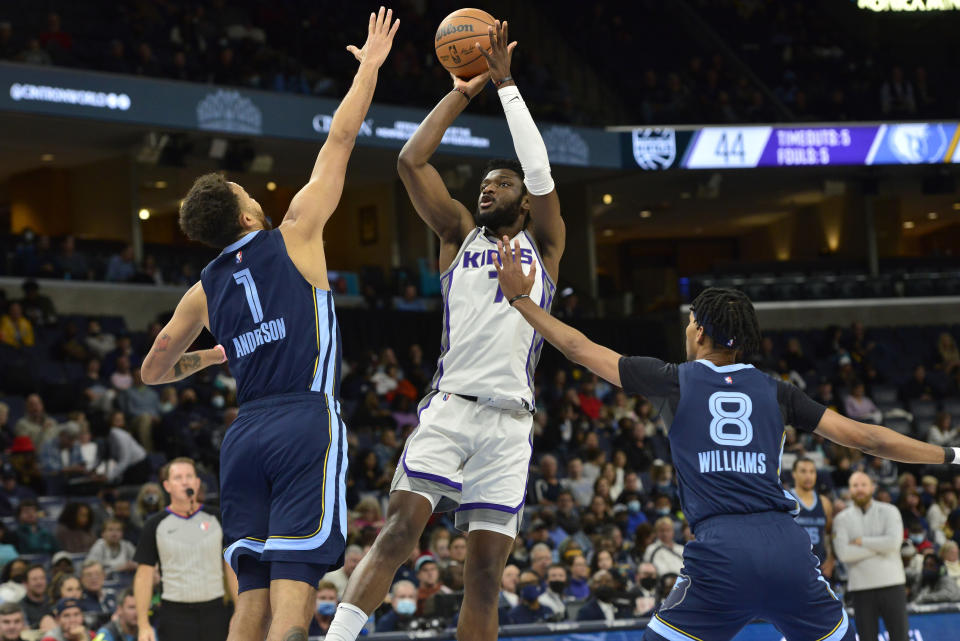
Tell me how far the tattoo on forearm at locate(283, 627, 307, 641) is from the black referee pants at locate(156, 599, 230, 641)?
3.65 m

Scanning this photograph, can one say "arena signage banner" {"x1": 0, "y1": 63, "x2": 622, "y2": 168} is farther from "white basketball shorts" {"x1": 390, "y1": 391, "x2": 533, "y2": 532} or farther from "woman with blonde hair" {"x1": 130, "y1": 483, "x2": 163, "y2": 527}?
"white basketball shorts" {"x1": 390, "y1": 391, "x2": 533, "y2": 532}

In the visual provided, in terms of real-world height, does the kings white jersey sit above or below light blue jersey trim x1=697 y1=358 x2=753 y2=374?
above

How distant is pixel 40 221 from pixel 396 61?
7.77 m

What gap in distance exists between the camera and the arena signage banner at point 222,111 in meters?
17.8

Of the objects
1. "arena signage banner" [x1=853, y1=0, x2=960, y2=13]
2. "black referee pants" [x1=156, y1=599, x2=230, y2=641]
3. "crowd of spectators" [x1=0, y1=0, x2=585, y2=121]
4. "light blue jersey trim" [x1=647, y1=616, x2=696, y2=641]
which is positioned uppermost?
"arena signage banner" [x1=853, y1=0, x2=960, y2=13]

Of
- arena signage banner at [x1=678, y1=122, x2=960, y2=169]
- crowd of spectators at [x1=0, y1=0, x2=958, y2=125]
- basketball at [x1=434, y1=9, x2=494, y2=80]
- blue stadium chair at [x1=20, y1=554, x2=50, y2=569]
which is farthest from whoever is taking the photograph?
arena signage banner at [x1=678, y1=122, x2=960, y2=169]

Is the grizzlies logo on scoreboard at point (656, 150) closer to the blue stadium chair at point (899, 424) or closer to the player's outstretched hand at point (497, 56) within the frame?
the blue stadium chair at point (899, 424)

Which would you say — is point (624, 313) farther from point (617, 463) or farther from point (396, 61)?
point (617, 463)

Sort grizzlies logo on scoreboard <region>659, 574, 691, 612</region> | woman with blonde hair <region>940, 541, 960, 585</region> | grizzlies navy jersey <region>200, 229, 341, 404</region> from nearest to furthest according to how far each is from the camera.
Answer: grizzlies logo on scoreboard <region>659, 574, 691, 612</region> < grizzlies navy jersey <region>200, 229, 341, 404</region> < woman with blonde hair <region>940, 541, 960, 585</region>

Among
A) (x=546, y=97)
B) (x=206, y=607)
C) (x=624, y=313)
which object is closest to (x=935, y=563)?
(x=206, y=607)

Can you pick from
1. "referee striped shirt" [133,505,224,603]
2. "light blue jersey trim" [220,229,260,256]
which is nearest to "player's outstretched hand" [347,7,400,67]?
"light blue jersey trim" [220,229,260,256]

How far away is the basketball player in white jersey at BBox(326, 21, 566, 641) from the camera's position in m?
5.34

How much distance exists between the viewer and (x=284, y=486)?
175 inches

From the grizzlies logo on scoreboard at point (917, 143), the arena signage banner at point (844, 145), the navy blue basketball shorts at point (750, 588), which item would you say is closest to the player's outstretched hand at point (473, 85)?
the navy blue basketball shorts at point (750, 588)
